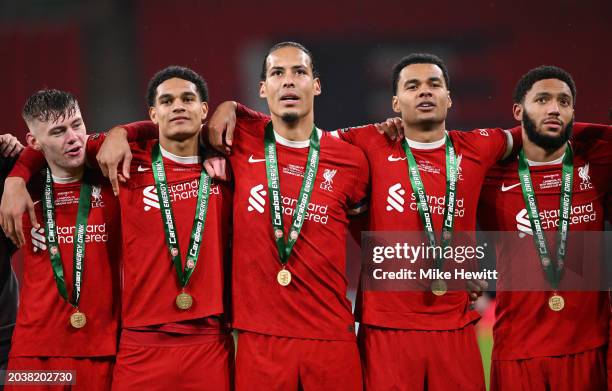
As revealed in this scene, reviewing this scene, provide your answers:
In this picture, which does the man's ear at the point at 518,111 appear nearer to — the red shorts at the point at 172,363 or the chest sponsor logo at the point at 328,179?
the chest sponsor logo at the point at 328,179

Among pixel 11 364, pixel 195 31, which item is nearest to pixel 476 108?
pixel 195 31

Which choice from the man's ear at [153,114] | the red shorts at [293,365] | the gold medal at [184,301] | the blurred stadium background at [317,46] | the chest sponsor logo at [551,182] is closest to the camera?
the red shorts at [293,365]

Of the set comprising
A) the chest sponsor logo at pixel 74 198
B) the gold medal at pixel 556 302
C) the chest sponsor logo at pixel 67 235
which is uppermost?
the chest sponsor logo at pixel 74 198

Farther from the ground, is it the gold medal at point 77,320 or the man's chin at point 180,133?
the man's chin at point 180,133

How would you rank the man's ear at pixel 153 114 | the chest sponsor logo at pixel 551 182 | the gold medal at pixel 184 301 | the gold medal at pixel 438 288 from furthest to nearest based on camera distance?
the chest sponsor logo at pixel 551 182 < the man's ear at pixel 153 114 < the gold medal at pixel 438 288 < the gold medal at pixel 184 301

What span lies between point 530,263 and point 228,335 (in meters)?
1.82

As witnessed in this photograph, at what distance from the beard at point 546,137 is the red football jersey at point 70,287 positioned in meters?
2.51

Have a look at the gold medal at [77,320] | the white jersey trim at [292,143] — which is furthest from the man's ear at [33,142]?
the white jersey trim at [292,143]

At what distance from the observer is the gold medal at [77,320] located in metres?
4.48

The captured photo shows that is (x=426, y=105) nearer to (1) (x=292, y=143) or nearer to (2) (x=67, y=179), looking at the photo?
(1) (x=292, y=143)

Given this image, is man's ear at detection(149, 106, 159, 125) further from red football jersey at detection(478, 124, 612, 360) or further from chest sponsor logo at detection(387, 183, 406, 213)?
red football jersey at detection(478, 124, 612, 360)

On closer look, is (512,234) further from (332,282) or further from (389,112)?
(389,112)

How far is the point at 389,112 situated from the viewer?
10.9 m

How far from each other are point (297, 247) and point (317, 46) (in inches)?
298
